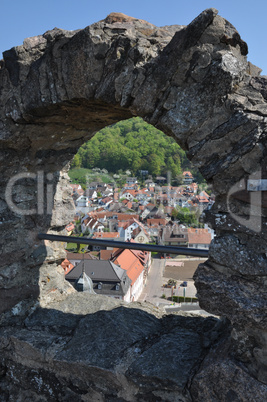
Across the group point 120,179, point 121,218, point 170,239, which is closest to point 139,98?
point 170,239

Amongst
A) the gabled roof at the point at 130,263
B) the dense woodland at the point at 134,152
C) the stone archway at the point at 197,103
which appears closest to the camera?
the stone archway at the point at 197,103

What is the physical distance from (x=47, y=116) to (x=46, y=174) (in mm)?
716

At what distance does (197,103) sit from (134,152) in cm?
4228

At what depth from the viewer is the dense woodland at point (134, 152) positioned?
3550cm

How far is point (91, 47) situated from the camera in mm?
2061

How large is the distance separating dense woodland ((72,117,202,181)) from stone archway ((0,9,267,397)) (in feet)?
98.8

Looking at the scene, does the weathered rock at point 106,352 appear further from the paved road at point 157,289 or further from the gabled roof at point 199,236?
the gabled roof at point 199,236

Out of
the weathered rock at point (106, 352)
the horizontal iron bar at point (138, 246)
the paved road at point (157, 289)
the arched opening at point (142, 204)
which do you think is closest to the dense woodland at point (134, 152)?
the arched opening at point (142, 204)

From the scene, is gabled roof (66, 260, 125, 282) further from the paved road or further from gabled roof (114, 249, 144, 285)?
the paved road

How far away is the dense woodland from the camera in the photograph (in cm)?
3550

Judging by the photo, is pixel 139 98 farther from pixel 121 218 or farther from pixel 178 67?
pixel 121 218

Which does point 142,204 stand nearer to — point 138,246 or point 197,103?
point 138,246

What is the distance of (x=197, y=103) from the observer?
1.80 m

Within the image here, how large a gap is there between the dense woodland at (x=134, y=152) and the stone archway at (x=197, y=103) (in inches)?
1185
